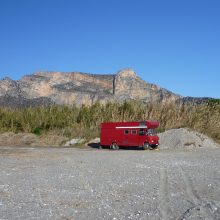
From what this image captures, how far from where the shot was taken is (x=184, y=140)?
107 ft

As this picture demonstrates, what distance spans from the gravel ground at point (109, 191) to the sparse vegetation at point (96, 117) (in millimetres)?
18960

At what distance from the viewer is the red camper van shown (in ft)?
106

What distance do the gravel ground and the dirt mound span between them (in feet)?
42.9

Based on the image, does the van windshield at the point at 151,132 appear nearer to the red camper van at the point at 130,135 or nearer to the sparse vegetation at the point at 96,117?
the red camper van at the point at 130,135

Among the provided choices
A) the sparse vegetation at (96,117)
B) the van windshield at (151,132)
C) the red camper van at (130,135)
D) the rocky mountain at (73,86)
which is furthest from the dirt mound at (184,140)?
the rocky mountain at (73,86)

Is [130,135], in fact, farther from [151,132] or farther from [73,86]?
[73,86]

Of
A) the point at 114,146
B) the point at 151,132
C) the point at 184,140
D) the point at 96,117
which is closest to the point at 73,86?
the point at 96,117

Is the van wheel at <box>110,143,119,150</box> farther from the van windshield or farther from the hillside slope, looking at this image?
the hillside slope

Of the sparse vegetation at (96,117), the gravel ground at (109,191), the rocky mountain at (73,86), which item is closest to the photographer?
the gravel ground at (109,191)

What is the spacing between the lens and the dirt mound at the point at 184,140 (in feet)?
107

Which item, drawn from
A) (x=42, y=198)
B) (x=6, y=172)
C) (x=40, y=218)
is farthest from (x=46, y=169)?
(x=40, y=218)

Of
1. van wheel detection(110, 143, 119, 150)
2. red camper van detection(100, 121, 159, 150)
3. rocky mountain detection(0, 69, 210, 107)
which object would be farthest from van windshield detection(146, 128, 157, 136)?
rocky mountain detection(0, 69, 210, 107)

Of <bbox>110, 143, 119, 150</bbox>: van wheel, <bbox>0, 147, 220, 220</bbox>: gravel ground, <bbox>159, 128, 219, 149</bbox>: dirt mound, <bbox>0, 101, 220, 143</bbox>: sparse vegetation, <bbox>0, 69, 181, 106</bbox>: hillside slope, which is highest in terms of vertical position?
<bbox>0, 69, 181, 106</bbox>: hillside slope

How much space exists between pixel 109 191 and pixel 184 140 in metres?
20.9
